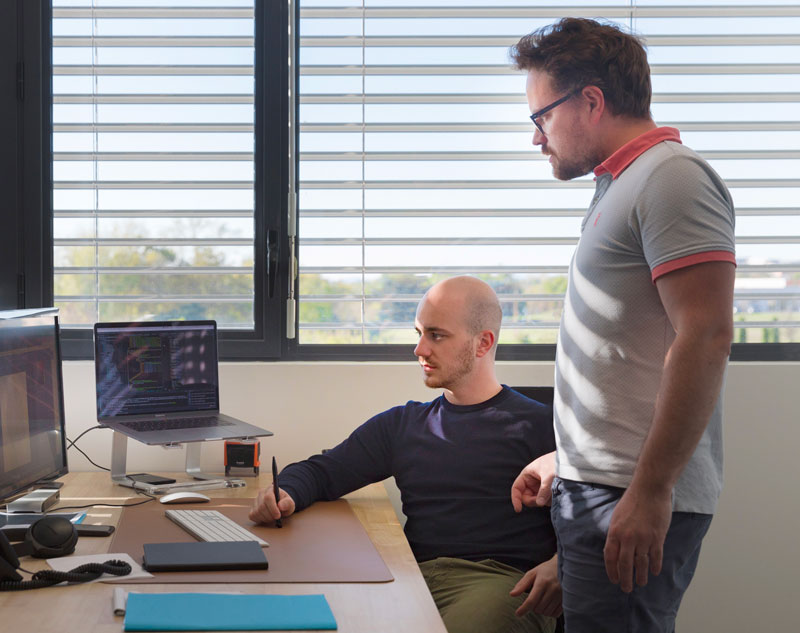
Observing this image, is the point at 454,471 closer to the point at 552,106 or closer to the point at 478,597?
the point at 478,597

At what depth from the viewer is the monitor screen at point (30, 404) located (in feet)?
6.01

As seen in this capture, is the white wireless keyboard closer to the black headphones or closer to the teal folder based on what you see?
the black headphones

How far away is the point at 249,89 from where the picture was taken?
2.89 m

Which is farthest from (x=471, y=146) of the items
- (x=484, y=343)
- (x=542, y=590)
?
(x=542, y=590)

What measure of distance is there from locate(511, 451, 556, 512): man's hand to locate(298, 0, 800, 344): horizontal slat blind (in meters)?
1.02

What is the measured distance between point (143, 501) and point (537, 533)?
3.36 feet

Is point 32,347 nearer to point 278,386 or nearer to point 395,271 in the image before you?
point 278,386

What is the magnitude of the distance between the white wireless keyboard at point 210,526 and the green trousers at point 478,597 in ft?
1.44

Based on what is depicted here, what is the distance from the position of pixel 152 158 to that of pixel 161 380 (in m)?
0.80

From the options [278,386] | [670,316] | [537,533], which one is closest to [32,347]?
[278,386]

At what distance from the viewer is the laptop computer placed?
2.50 m

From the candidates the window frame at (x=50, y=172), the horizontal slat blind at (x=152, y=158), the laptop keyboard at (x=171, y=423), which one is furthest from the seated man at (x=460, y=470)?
the horizontal slat blind at (x=152, y=158)

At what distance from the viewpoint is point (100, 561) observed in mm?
1590

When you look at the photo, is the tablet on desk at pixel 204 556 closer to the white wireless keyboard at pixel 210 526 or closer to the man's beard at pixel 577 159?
the white wireless keyboard at pixel 210 526
